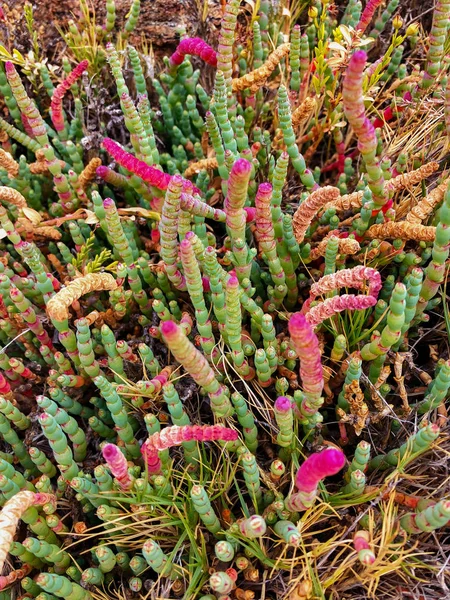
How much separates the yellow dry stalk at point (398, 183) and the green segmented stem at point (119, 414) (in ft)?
2.28

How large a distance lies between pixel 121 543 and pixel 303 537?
0.37 meters

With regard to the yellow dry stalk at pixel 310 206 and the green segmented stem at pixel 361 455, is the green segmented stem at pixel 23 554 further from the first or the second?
the yellow dry stalk at pixel 310 206

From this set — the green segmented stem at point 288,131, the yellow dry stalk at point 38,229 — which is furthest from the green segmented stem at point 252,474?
the yellow dry stalk at point 38,229

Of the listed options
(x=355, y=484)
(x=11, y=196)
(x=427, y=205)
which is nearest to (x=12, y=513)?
(x=355, y=484)

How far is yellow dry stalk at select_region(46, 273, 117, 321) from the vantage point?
1130mm

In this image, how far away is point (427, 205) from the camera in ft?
4.13

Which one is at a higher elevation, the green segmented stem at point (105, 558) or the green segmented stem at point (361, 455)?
the green segmented stem at point (361, 455)

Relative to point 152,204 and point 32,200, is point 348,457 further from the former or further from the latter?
point 32,200

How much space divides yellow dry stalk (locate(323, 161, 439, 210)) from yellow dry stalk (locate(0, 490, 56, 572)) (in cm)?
93

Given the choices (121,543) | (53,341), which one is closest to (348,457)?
(121,543)

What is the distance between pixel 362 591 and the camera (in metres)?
1.07

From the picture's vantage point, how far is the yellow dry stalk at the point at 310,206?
1.14 metres

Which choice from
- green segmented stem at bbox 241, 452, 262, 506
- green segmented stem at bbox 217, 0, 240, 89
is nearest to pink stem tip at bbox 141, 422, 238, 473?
green segmented stem at bbox 241, 452, 262, 506

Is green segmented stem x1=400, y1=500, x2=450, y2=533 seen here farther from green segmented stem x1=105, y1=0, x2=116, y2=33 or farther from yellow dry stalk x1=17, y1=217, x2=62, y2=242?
green segmented stem x1=105, y1=0, x2=116, y2=33
